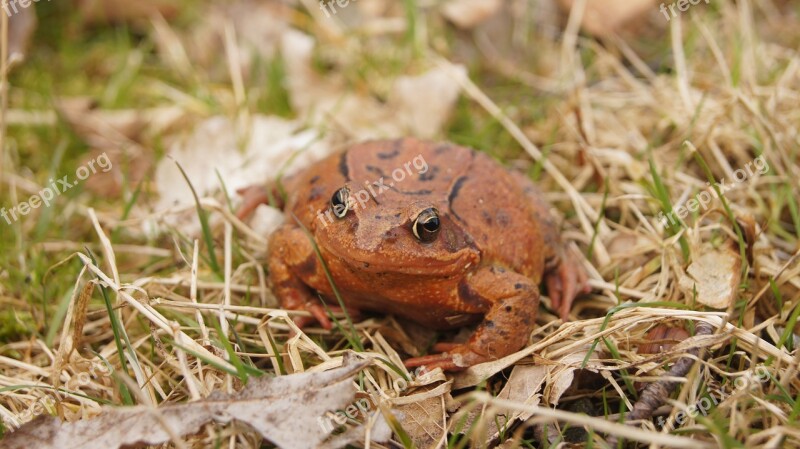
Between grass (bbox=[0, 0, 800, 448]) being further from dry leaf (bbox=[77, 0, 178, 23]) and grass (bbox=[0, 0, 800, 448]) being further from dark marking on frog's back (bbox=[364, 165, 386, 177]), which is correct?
dark marking on frog's back (bbox=[364, 165, 386, 177])

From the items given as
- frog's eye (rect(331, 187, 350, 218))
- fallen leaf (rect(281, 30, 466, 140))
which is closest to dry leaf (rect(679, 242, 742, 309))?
frog's eye (rect(331, 187, 350, 218))

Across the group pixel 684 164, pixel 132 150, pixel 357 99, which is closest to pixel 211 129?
pixel 132 150

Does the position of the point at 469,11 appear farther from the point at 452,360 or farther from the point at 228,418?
the point at 228,418

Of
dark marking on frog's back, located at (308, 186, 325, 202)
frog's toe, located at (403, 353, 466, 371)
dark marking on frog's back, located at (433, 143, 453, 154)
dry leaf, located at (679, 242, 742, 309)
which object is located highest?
dark marking on frog's back, located at (433, 143, 453, 154)

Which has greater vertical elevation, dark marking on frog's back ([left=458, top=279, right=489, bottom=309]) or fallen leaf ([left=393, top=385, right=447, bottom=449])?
dark marking on frog's back ([left=458, top=279, right=489, bottom=309])

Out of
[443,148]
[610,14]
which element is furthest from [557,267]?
[610,14]

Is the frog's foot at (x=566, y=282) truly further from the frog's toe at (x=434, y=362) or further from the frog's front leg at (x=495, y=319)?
the frog's toe at (x=434, y=362)
